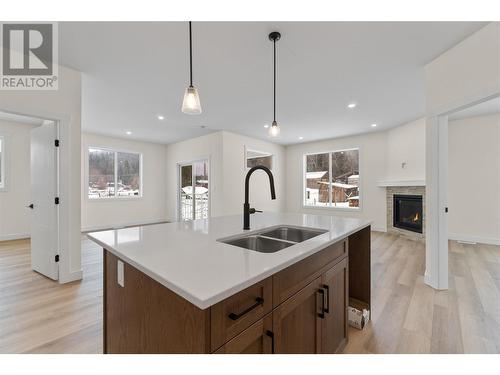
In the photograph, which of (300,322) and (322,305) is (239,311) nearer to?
(300,322)

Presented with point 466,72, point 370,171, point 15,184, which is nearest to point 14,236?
point 15,184

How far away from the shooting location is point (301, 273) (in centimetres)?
111

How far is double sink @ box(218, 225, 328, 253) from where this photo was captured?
1485 mm

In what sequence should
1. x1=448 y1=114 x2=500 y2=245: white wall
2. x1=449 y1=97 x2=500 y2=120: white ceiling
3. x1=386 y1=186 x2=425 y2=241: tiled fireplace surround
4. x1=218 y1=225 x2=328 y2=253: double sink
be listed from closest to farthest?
x1=218 y1=225 x2=328 y2=253: double sink
x1=449 y1=97 x2=500 y2=120: white ceiling
x1=448 y1=114 x2=500 y2=245: white wall
x1=386 y1=186 x2=425 y2=241: tiled fireplace surround

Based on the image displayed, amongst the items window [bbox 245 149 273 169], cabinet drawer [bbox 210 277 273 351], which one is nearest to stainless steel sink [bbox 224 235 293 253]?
cabinet drawer [bbox 210 277 273 351]

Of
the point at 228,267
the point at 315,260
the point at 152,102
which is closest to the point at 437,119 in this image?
the point at 315,260

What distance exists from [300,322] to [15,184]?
6434mm

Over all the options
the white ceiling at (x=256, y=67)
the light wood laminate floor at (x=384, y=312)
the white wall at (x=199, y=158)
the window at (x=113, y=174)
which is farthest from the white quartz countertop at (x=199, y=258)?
the window at (x=113, y=174)

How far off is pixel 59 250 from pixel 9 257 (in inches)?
70.6

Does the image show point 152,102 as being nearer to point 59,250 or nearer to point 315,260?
point 59,250

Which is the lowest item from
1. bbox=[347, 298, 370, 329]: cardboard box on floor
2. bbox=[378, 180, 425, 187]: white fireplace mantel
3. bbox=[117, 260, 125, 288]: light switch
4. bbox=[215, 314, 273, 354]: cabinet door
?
bbox=[347, 298, 370, 329]: cardboard box on floor

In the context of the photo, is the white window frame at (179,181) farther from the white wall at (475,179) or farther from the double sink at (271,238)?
the white wall at (475,179)

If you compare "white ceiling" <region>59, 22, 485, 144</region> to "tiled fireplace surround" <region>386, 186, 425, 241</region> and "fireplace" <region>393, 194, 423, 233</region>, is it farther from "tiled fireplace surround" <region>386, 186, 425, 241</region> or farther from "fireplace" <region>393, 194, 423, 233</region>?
"fireplace" <region>393, 194, 423, 233</region>

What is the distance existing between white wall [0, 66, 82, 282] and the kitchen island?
1.75 meters
